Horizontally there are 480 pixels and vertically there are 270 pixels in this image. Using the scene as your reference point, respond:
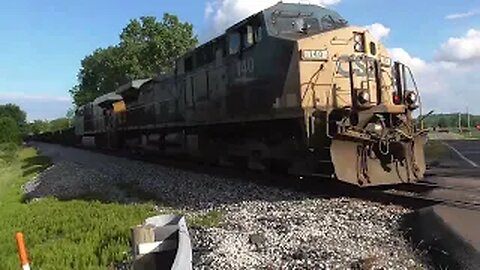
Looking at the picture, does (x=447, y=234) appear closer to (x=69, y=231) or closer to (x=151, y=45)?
(x=69, y=231)

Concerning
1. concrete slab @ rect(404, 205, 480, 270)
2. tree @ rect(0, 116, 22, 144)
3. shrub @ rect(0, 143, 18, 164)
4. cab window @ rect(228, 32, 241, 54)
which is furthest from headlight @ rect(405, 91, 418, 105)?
tree @ rect(0, 116, 22, 144)

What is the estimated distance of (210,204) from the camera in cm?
1083

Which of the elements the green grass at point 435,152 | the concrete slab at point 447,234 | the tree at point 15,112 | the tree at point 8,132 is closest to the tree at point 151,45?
the tree at point 8,132

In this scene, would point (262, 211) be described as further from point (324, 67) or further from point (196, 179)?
point (196, 179)

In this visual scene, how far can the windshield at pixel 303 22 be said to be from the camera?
40.0 ft

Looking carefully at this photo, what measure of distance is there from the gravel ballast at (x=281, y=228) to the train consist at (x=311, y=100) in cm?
92

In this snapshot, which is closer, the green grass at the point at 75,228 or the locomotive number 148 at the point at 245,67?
the green grass at the point at 75,228

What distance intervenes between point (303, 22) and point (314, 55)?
1.64m

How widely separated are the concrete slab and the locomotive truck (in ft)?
8.46

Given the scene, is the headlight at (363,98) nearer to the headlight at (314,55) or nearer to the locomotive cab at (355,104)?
the locomotive cab at (355,104)

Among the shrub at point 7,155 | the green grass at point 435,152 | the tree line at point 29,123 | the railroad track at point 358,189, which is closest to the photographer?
the railroad track at point 358,189

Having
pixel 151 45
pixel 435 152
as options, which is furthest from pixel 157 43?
pixel 435 152

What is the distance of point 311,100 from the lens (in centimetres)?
1099

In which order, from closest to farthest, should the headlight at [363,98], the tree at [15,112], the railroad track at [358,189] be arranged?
the railroad track at [358,189]
the headlight at [363,98]
the tree at [15,112]
